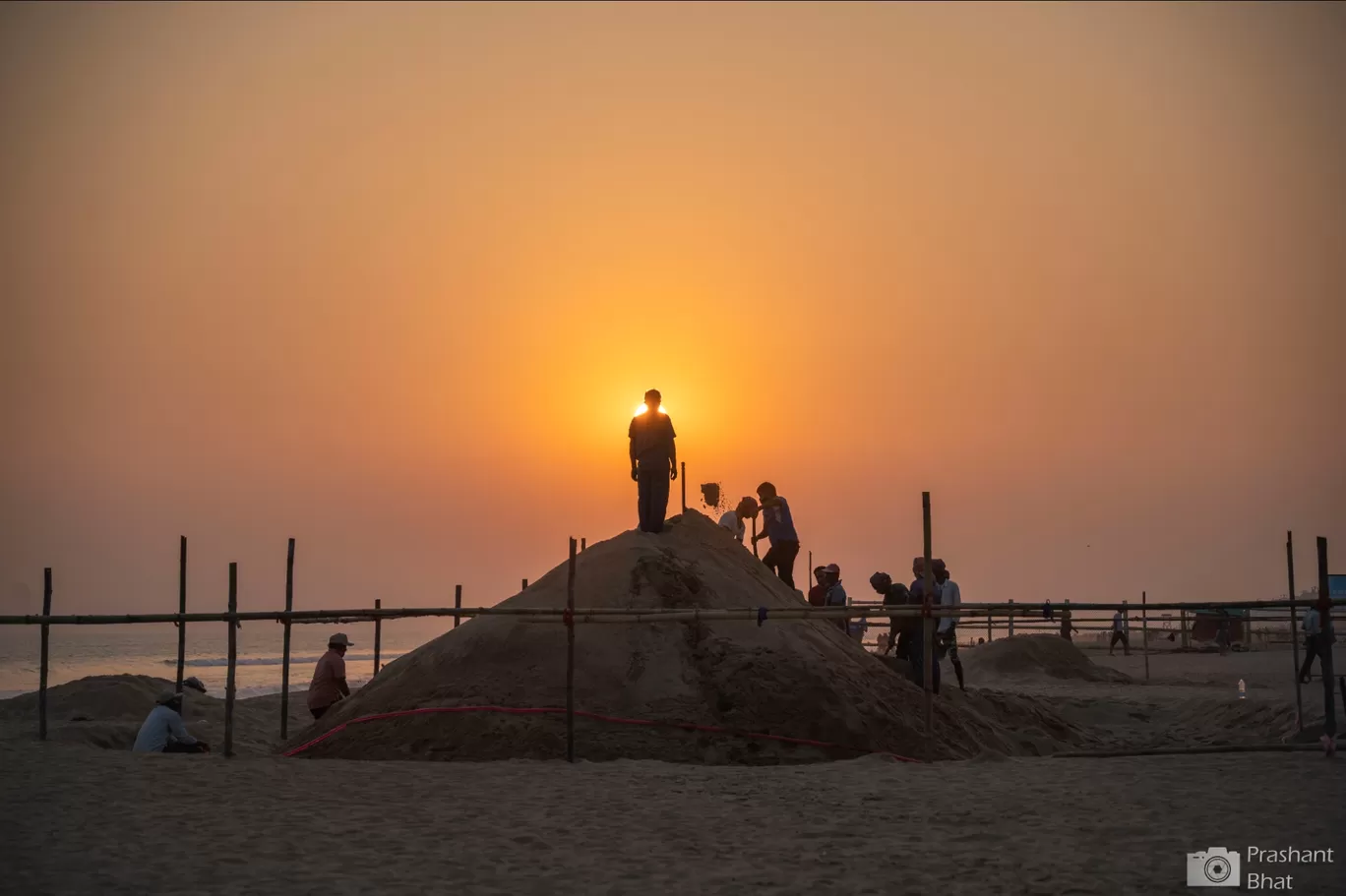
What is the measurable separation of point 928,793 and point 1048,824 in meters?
1.37

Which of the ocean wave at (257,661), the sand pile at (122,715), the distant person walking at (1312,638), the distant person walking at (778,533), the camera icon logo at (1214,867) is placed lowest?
the ocean wave at (257,661)

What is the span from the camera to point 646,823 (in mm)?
8711

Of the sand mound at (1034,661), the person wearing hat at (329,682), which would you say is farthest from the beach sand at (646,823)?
the sand mound at (1034,661)

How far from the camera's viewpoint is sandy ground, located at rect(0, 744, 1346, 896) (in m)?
7.19

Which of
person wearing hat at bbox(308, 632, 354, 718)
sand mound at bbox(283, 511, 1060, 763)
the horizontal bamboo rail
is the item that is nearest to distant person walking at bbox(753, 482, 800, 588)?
sand mound at bbox(283, 511, 1060, 763)

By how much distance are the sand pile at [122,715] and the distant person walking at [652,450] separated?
7.36m

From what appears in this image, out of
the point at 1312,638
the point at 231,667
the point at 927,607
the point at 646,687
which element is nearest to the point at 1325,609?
the point at 927,607

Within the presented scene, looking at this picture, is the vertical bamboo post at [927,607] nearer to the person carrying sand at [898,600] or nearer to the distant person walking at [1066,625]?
the person carrying sand at [898,600]

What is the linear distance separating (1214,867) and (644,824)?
371cm

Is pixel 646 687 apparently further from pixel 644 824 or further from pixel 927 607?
pixel 644 824

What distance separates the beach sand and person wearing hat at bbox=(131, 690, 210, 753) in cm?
73

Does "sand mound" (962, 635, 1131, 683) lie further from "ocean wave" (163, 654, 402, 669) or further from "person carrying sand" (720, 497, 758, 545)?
"ocean wave" (163, 654, 402, 669)

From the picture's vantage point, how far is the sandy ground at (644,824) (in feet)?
23.6

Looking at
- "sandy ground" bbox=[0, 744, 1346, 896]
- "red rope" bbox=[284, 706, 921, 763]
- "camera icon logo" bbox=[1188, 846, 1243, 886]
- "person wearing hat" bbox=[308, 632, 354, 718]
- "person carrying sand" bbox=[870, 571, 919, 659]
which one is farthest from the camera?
"person carrying sand" bbox=[870, 571, 919, 659]
